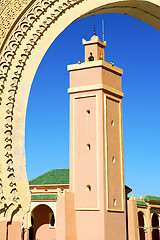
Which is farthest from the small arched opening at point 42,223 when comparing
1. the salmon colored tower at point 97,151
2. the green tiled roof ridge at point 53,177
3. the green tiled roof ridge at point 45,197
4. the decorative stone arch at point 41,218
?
the salmon colored tower at point 97,151

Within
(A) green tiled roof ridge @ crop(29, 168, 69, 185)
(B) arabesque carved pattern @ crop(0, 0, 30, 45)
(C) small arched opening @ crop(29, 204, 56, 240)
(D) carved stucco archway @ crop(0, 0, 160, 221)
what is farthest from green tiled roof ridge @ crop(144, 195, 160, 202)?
(B) arabesque carved pattern @ crop(0, 0, 30, 45)

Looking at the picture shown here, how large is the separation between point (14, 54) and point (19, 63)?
88 mm

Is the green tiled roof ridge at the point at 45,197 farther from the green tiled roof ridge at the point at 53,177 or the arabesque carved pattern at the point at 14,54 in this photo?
the arabesque carved pattern at the point at 14,54

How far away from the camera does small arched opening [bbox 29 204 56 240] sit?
16766 millimetres

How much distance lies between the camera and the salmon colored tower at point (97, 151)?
12062mm

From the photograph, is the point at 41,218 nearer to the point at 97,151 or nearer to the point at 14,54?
the point at 97,151

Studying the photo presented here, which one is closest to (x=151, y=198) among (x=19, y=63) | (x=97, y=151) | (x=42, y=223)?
(x=42, y=223)

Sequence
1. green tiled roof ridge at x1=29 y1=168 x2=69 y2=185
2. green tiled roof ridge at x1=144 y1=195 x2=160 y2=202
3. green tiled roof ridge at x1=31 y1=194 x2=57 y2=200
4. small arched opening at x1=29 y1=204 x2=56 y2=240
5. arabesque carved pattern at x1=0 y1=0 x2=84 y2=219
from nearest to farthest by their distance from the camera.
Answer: arabesque carved pattern at x1=0 y1=0 x2=84 y2=219 < green tiled roof ridge at x1=31 y1=194 x2=57 y2=200 < small arched opening at x1=29 y1=204 x2=56 y2=240 < green tiled roof ridge at x1=144 y1=195 x2=160 y2=202 < green tiled roof ridge at x1=29 y1=168 x2=69 y2=185

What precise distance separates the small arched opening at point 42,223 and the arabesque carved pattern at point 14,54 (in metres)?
14.3

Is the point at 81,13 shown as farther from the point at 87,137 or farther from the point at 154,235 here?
the point at 154,235

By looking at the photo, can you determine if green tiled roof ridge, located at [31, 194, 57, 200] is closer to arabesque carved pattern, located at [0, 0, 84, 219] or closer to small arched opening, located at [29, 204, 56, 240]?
small arched opening, located at [29, 204, 56, 240]

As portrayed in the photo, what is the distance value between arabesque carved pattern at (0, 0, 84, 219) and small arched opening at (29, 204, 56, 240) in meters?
14.3

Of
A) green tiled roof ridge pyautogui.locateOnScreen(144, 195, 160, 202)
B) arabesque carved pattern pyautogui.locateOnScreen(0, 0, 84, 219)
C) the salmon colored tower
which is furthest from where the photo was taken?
green tiled roof ridge pyautogui.locateOnScreen(144, 195, 160, 202)

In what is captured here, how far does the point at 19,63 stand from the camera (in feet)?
10.2
